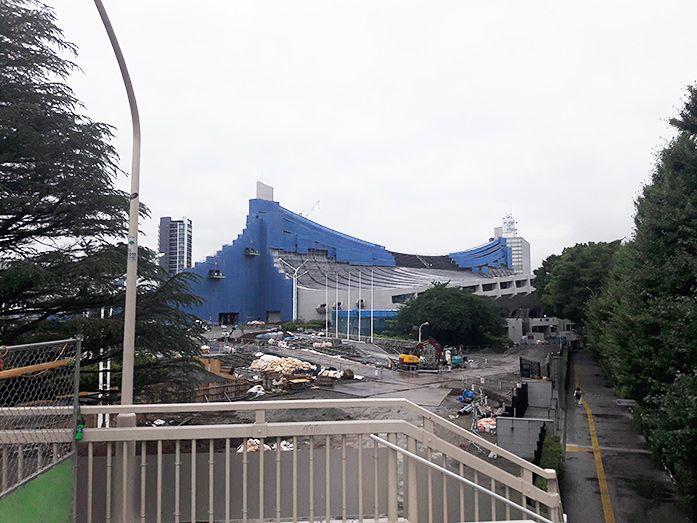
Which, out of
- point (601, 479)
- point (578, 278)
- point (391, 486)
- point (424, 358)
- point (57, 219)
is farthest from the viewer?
point (578, 278)

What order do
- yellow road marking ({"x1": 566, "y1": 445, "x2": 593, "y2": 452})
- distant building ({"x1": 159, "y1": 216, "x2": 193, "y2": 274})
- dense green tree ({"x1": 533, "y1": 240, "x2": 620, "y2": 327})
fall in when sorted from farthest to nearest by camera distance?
distant building ({"x1": 159, "y1": 216, "x2": 193, "y2": 274}) → dense green tree ({"x1": 533, "y1": 240, "x2": 620, "y2": 327}) → yellow road marking ({"x1": 566, "y1": 445, "x2": 593, "y2": 452})

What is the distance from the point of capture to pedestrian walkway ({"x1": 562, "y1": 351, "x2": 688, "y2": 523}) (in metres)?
9.66

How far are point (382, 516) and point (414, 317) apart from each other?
47.0 metres

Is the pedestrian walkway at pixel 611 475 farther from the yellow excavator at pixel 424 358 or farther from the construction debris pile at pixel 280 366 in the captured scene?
the construction debris pile at pixel 280 366

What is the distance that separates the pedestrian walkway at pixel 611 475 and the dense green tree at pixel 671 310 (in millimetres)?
1122

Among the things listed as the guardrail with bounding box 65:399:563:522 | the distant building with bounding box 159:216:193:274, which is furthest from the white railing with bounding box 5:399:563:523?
the distant building with bounding box 159:216:193:274

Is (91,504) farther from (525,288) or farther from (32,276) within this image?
(525,288)

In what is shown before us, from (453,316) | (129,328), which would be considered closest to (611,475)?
(129,328)

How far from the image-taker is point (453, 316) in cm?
4812

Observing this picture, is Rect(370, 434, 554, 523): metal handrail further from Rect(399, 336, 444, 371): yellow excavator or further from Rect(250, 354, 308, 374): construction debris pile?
Rect(399, 336, 444, 371): yellow excavator

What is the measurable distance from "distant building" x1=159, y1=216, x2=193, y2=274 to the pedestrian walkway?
65967mm

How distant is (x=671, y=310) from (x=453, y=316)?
40.2 m

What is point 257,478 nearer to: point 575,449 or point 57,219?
point 57,219

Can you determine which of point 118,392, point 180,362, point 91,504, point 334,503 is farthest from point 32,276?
point 334,503
